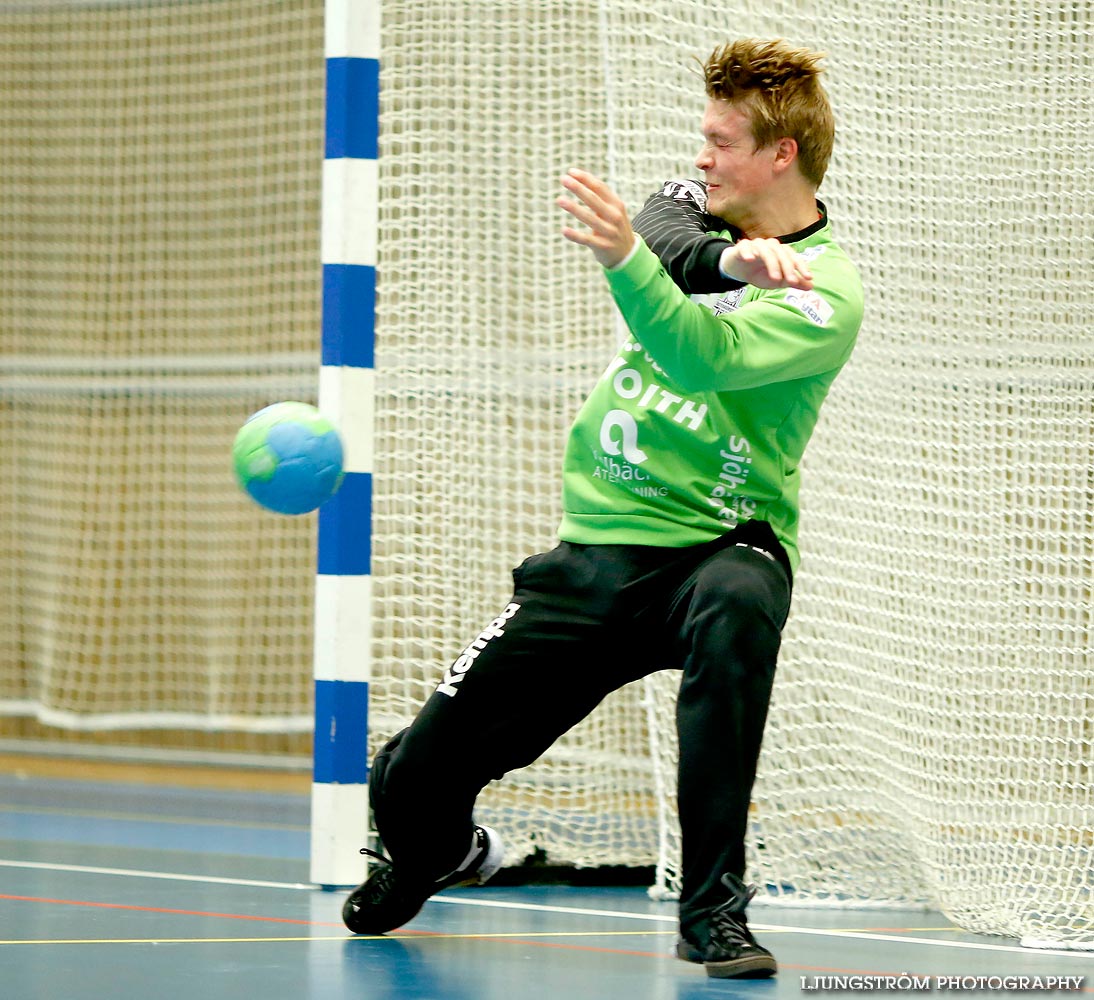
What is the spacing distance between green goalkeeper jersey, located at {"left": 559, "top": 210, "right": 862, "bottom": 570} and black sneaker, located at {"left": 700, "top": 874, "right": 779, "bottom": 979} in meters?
0.61

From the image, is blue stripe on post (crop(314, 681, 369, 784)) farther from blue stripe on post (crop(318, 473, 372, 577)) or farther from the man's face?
the man's face

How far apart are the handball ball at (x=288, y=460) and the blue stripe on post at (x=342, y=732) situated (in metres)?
0.81

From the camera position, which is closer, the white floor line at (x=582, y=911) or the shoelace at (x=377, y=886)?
the shoelace at (x=377, y=886)

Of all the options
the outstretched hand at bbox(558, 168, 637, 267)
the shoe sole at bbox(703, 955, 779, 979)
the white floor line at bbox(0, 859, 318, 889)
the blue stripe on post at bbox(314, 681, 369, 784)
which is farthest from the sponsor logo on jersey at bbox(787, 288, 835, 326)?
the white floor line at bbox(0, 859, 318, 889)

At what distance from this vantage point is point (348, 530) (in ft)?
13.5

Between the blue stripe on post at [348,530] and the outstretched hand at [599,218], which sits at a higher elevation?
the outstretched hand at [599,218]

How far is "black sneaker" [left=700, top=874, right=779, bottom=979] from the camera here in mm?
2967

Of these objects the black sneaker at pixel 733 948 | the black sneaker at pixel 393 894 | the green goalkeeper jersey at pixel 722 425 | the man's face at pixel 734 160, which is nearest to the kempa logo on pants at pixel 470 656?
the green goalkeeper jersey at pixel 722 425

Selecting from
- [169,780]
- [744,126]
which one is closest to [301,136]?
[169,780]

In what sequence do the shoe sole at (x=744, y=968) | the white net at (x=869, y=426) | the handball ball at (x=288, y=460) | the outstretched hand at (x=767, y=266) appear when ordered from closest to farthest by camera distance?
the outstretched hand at (x=767, y=266), the shoe sole at (x=744, y=968), the handball ball at (x=288, y=460), the white net at (x=869, y=426)

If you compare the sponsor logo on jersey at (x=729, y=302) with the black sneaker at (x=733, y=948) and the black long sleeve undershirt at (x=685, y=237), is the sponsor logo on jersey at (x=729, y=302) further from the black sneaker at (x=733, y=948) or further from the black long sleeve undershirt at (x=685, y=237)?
the black sneaker at (x=733, y=948)

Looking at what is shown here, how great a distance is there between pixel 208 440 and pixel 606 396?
4925mm

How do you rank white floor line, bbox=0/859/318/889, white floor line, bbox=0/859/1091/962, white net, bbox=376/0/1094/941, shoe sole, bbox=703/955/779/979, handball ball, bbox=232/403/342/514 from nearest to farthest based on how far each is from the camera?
shoe sole, bbox=703/955/779/979, handball ball, bbox=232/403/342/514, white floor line, bbox=0/859/1091/962, white net, bbox=376/0/1094/941, white floor line, bbox=0/859/318/889

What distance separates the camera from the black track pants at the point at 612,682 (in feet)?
9.86
